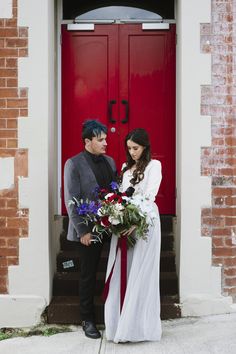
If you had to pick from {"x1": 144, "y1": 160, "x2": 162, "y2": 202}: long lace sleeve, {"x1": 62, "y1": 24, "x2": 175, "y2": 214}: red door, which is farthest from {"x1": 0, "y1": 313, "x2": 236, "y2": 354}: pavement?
{"x1": 62, "y1": 24, "x2": 175, "y2": 214}: red door

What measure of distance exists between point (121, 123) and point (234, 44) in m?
1.45

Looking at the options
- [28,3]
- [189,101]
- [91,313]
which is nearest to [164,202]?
[189,101]

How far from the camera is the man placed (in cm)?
459

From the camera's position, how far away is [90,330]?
472 centimetres

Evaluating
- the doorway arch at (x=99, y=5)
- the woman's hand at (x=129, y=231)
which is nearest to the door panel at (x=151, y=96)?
the doorway arch at (x=99, y=5)

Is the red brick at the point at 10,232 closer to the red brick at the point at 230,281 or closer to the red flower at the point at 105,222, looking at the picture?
the red flower at the point at 105,222

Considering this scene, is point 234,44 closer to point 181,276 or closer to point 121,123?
point 121,123

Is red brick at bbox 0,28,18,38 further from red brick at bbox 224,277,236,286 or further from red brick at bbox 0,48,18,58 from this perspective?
red brick at bbox 224,277,236,286

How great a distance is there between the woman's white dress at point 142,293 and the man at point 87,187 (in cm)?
23

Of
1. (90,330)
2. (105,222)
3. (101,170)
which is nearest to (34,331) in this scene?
(90,330)

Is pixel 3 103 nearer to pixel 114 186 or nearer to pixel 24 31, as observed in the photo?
pixel 24 31

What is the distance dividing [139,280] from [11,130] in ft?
6.15

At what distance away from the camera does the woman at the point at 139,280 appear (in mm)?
4492

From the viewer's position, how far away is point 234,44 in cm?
515
